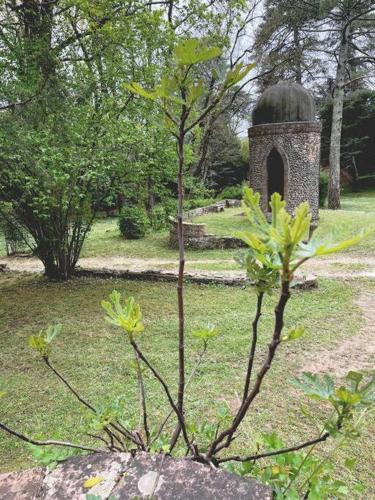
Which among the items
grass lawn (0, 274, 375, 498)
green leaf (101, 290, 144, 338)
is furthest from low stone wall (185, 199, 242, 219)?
green leaf (101, 290, 144, 338)

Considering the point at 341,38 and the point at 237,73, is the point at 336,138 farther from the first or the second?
the point at 237,73

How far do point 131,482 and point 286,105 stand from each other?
42.8 ft

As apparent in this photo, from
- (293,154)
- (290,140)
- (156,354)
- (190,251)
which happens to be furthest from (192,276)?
(290,140)

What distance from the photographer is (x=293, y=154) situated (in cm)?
1237

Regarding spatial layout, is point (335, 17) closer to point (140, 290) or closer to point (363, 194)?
point (363, 194)

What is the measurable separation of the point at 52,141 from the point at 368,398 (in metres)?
6.38

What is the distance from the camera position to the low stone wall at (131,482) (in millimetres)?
876

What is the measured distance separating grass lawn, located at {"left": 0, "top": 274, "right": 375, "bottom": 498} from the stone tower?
5.92 metres

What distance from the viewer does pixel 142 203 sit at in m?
8.20

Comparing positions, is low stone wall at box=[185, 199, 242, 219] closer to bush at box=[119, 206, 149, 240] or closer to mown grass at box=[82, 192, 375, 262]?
mown grass at box=[82, 192, 375, 262]

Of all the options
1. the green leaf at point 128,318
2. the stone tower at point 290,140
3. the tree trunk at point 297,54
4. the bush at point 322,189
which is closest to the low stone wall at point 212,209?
the stone tower at point 290,140

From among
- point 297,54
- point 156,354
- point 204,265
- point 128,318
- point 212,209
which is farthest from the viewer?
point 297,54

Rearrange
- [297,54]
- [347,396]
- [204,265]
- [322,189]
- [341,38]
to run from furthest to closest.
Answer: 1. [322,189]
2. [297,54]
3. [341,38]
4. [204,265]
5. [347,396]

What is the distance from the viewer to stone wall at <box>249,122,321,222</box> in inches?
481
